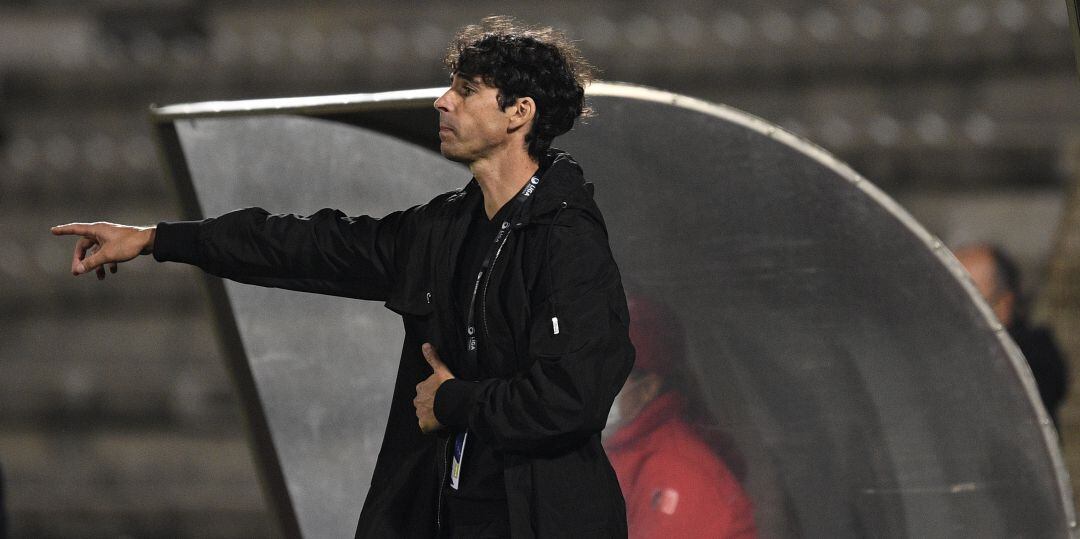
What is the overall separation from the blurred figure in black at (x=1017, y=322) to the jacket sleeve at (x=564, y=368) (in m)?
2.16

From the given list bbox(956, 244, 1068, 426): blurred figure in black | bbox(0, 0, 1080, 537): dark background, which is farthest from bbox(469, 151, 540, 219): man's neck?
bbox(0, 0, 1080, 537): dark background

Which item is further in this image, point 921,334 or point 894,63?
point 894,63

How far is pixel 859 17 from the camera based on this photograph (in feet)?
21.6

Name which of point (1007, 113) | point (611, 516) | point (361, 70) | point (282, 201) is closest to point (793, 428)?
point (611, 516)

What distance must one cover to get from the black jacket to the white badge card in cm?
3

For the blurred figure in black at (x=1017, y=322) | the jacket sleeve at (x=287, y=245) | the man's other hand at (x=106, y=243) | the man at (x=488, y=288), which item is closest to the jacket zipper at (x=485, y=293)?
the man at (x=488, y=288)

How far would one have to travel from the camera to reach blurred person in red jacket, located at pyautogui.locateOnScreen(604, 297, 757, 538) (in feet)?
7.92

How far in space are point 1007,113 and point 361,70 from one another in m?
3.21

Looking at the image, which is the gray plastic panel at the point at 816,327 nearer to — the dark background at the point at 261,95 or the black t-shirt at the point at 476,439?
the black t-shirt at the point at 476,439

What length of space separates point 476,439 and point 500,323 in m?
0.17

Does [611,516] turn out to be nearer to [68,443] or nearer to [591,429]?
[591,429]

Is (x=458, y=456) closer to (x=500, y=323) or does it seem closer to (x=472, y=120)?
(x=500, y=323)

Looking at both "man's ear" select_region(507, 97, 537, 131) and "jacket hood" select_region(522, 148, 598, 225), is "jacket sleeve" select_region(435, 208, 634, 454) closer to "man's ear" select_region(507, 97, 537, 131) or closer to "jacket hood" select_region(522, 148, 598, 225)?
"jacket hood" select_region(522, 148, 598, 225)

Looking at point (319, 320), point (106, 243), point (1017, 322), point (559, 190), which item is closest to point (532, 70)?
point (559, 190)
